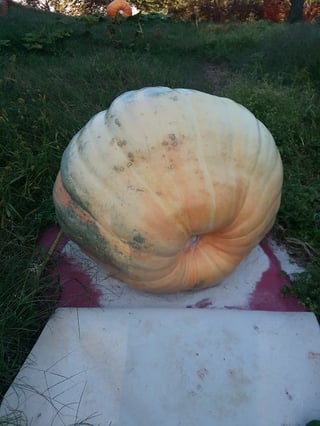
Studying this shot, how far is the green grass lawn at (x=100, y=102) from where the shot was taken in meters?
2.09

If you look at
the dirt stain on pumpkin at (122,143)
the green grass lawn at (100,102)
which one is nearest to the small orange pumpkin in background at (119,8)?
the green grass lawn at (100,102)

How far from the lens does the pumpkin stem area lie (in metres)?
1.94

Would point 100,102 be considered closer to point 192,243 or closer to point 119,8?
point 192,243

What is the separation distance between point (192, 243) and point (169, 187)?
1.04 ft

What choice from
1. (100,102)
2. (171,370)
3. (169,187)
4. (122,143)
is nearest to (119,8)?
(100,102)

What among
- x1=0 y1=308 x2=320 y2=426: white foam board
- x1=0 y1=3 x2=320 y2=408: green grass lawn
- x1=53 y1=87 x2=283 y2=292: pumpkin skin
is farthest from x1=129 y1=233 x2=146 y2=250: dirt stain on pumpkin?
x1=0 y1=3 x2=320 y2=408: green grass lawn

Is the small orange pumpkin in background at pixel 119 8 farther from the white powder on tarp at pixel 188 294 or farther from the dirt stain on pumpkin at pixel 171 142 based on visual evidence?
the dirt stain on pumpkin at pixel 171 142

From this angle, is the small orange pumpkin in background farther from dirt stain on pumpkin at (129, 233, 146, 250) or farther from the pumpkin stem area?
dirt stain on pumpkin at (129, 233, 146, 250)

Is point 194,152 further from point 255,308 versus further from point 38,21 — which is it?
point 38,21

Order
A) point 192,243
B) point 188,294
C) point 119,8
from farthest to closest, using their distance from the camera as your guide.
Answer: point 119,8, point 188,294, point 192,243

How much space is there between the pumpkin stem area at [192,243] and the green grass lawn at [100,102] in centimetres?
50

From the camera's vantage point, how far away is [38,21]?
750 centimetres

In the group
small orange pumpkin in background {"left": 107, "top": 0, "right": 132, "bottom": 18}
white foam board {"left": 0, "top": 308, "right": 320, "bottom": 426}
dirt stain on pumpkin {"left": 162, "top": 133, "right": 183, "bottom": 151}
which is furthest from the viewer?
small orange pumpkin in background {"left": 107, "top": 0, "right": 132, "bottom": 18}

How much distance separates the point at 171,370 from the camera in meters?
1.79
